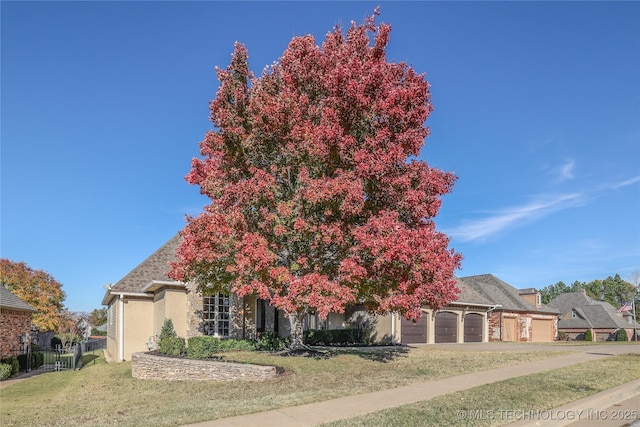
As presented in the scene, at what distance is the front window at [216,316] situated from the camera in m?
19.7

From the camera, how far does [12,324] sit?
62.6ft

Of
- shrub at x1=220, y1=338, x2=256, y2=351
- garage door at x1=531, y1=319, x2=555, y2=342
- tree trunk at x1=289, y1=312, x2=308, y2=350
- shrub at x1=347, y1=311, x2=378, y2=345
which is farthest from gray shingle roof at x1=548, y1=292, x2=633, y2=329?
tree trunk at x1=289, y1=312, x2=308, y2=350

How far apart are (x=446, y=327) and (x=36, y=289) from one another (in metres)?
34.5

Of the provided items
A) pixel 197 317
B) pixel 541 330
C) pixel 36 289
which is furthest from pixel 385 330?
pixel 36 289

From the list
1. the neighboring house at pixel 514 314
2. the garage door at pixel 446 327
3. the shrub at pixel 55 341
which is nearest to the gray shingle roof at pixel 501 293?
the neighboring house at pixel 514 314

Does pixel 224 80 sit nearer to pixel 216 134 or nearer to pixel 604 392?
pixel 216 134

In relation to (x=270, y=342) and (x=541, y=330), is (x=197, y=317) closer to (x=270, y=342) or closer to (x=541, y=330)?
(x=270, y=342)

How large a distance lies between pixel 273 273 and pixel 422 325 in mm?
16543

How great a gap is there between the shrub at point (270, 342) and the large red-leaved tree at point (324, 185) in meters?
5.03

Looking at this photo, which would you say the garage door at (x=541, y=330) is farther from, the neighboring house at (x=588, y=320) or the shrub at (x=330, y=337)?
the shrub at (x=330, y=337)

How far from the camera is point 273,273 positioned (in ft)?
41.8

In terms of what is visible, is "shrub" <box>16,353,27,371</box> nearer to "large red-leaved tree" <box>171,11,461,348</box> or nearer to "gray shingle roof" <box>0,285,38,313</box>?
"gray shingle roof" <box>0,285,38,313</box>

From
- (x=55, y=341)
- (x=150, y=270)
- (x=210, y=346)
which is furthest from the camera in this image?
(x=55, y=341)

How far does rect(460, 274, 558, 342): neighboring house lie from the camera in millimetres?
32938
